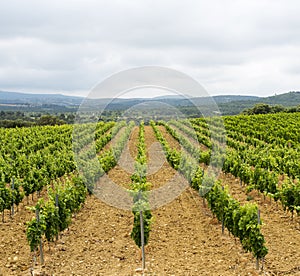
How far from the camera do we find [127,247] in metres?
9.10

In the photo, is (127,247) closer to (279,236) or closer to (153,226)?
(153,226)

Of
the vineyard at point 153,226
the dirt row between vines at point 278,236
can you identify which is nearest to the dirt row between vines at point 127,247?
the vineyard at point 153,226

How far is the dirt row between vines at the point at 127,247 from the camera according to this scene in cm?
785

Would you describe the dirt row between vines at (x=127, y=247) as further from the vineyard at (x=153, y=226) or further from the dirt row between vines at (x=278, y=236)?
the dirt row between vines at (x=278, y=236)

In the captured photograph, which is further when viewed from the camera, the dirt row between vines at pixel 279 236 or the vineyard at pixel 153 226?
the vineyard at pixel 153 226

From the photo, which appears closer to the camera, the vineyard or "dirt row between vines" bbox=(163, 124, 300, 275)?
"dirt row between vines" bbox=(163, 124, 300, 275)

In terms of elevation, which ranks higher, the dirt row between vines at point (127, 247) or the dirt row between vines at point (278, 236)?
the dirt row between vines at point (278, 236)

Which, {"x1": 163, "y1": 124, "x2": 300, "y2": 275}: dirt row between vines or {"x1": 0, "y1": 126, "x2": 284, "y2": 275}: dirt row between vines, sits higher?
{"x1": 163, "y1": 124, "x2": 300, "y2": 275}: dirt row between vines

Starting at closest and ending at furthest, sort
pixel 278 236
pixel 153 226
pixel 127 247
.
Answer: pixel 127 247 < pixel 278 236 < pixel 153 226

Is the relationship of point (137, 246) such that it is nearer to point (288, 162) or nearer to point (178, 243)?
point (178, 243)

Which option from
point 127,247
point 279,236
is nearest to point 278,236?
point 279,236

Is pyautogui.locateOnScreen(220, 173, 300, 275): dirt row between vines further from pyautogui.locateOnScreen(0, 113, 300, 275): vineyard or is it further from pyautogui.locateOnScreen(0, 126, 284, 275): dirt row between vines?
pyautogui.locateOnScreen(0, 126, 284, 275): dirt row between vines

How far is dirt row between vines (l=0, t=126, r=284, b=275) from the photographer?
309 inches

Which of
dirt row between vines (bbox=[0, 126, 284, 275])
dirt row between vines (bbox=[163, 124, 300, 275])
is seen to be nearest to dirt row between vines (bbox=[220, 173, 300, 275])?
dirt row between vines (bbox=[163, 124, 300, 275])
